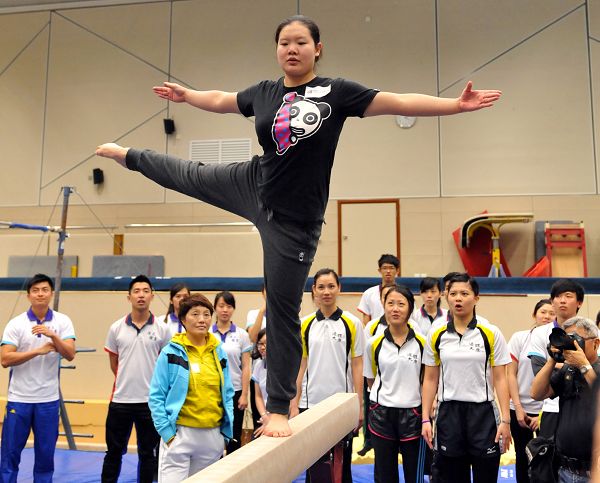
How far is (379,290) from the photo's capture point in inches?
248

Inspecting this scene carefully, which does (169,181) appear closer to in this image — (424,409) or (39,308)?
(424,409)

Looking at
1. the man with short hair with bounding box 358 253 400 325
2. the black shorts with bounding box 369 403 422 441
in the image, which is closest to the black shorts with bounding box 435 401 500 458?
the black shorts with bounding box 369 403 422 441

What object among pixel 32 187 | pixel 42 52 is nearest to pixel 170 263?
pixel 32 187

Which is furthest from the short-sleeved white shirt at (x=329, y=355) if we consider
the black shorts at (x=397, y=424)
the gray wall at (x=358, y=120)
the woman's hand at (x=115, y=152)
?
the gray wall at (x=358, y=120)

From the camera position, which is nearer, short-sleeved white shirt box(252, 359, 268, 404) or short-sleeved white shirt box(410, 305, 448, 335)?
short-sleeved white shirt box(252, 359, 268, 404)

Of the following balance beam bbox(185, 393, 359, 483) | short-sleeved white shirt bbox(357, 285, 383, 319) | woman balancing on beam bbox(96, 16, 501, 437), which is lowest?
balance beam bbox(185, 393, 359, 483)

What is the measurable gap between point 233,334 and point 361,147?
5403 millimetres

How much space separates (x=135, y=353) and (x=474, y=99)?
12.1 ft

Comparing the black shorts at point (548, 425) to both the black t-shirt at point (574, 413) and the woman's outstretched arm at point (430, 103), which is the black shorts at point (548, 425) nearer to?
the black t-shirt at point (574, 413)

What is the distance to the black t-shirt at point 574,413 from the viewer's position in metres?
2.81

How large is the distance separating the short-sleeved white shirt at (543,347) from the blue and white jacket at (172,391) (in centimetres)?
195

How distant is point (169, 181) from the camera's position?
2301 mm

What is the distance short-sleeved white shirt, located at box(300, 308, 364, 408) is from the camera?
14.2 feet

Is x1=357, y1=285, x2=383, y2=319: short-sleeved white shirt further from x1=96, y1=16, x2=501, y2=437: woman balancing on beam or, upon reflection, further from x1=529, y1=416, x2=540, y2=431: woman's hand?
x1=96, y1=16, x2=501, y2=437: woman balancing on beam
